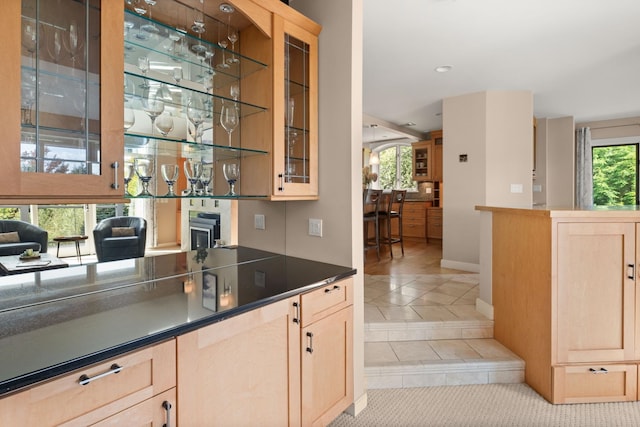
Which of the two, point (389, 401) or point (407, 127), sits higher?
point (407, 127)

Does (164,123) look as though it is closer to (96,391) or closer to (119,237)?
(119,237)

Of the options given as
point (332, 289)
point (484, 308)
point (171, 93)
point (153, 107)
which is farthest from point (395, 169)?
point (153, 107)

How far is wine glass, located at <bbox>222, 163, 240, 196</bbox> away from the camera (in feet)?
6.28

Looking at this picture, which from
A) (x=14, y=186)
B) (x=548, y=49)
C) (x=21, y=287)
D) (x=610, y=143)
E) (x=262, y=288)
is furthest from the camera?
(x=610, y=143)

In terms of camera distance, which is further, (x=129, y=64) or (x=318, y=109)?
(x=318, y=109)

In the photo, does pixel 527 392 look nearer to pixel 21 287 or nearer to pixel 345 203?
pixel 345 203

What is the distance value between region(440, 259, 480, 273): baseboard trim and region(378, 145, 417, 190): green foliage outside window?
414 cm

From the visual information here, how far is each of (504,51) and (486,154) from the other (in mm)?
1582

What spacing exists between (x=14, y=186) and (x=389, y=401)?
2.29 metres

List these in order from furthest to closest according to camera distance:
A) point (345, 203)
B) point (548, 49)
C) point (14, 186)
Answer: point (548, 49), point (345, 203), point (14, 186)

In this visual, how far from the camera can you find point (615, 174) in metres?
6.91

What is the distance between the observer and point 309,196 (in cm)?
210

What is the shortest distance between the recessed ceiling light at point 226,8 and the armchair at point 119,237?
111 centimetres

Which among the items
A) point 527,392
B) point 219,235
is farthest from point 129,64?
point 527,392
